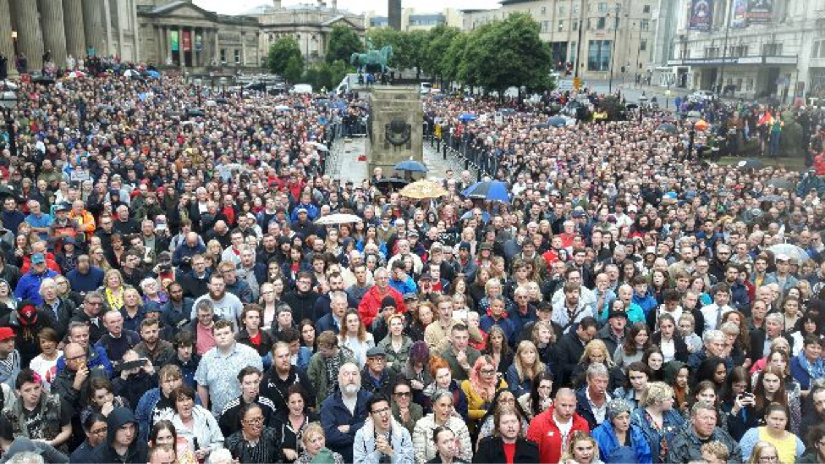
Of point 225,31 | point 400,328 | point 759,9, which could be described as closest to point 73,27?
point 400,328

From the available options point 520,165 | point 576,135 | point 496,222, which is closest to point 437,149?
point 576,135

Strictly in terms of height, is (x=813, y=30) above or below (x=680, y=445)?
above

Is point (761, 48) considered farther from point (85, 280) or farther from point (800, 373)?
point (85, 280)

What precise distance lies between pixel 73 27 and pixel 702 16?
5134 cm

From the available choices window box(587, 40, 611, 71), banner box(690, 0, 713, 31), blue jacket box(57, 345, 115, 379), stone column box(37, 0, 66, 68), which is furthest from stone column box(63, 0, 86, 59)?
window box(587, 40, 611, 71)

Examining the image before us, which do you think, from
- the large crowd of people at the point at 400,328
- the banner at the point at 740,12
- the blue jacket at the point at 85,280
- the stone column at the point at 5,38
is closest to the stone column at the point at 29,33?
the stone column at the point at 5,38

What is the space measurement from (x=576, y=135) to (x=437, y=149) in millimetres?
8347

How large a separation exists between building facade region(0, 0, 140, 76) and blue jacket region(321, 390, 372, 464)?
3052cm

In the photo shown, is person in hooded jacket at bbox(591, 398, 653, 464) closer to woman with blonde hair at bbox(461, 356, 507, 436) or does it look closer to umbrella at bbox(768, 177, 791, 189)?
woman with blonde hair at bbox(461, 356, 507, 436)

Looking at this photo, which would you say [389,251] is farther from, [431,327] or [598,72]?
[598,72]

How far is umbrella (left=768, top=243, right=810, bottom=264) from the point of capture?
10.7 meters

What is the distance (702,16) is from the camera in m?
61.7

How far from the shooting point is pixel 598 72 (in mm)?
98625

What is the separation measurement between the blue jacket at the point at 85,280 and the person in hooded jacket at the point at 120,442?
4664mm
